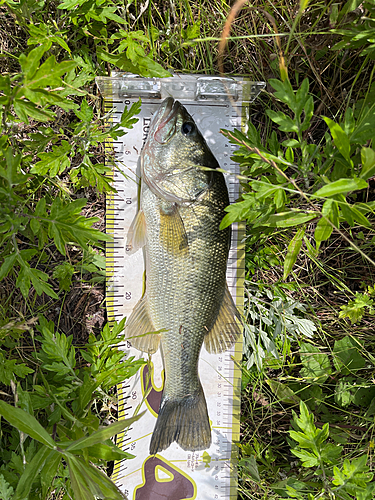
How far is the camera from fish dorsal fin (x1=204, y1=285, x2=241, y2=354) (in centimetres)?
211

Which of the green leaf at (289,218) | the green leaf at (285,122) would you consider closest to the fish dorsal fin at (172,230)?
the green leaf at (289,218)

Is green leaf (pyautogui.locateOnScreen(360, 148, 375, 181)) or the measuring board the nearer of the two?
green leaf (pyautogui.locateOnScreen(360, 148, 375, 181))

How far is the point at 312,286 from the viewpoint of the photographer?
224 centimetres

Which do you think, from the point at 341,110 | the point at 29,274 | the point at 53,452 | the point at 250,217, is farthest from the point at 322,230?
the point at 53,452

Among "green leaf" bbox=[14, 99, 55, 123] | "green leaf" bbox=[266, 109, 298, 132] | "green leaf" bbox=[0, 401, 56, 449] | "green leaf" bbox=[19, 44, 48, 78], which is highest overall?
"green leaf" bbox=[19, 44, 48, 78]

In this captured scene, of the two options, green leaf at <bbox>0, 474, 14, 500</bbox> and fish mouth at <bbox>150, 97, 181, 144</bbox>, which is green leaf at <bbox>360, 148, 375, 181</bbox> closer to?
fish mouth at <bbox>150, 97, 181, 144</bbox>

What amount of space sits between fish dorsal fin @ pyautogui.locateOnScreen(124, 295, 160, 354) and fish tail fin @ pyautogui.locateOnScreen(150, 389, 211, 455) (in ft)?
1.18

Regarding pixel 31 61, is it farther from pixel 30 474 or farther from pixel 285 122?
pixel 30 474

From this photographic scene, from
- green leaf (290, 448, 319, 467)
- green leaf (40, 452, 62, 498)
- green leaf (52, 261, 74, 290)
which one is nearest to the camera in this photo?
green leaf (40, 452, 62, 498)

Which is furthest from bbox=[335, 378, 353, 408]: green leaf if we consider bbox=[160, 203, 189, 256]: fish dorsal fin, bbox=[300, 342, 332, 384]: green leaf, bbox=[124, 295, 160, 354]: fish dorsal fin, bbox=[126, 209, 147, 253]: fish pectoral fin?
bbox=[126, 209, 147, 253]: fish pectoral fin

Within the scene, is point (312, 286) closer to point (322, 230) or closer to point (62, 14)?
point (322, 230)

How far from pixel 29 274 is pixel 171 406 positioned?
4.05 ft

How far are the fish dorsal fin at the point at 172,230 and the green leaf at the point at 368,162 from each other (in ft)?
3.18

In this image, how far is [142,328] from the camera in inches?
84.1
